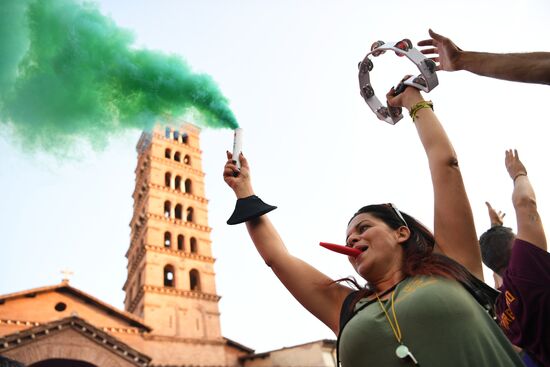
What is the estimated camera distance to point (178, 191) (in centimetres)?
4103

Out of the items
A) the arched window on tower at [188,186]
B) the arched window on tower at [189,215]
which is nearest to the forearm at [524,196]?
the arched window on tower at [189,215]

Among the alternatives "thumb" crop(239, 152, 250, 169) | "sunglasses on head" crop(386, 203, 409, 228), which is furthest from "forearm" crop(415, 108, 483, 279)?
"thumb" crop(239, 152, 250, 169)

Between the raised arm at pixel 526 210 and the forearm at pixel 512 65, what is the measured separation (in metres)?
1.21

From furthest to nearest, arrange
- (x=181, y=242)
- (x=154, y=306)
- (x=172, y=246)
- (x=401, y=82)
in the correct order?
(x=181, y=242) < (x=172, y=246) < (x=154, y=306) < (x=401, y=82)

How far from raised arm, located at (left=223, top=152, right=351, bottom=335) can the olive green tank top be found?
415 mm

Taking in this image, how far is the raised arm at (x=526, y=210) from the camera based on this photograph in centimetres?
273

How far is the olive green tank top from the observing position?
1.66 m

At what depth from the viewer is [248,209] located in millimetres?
2807

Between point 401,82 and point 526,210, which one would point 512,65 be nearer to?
point 401,82

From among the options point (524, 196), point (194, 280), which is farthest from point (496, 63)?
point (194, 280)

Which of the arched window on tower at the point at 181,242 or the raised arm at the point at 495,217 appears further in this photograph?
the arched window on tower at the point at 181,242

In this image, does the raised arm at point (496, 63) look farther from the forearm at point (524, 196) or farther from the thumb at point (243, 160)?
the thumb at point (243, 160)

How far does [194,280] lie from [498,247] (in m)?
35.5

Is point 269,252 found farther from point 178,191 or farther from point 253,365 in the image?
point 178,191
